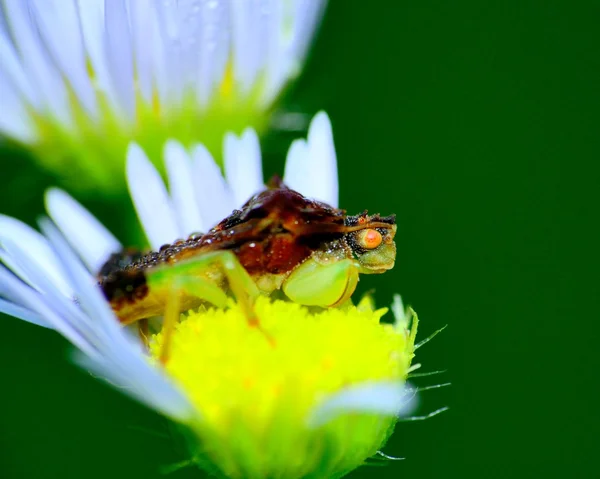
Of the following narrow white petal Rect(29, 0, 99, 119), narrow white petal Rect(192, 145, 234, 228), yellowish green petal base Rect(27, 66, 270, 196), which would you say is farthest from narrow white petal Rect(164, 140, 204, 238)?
narrow white petal Rect(29, 0, 99, 119)

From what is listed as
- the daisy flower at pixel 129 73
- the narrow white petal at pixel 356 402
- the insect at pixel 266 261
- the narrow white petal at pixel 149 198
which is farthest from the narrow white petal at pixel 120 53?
the narrow white petal at pixel 356 402

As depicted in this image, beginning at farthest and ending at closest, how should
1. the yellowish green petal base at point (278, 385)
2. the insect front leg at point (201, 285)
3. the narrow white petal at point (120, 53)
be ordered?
the narrow white petal at point (120, 53) < the insect front leg at point (201, 285) < the yellowish green petal base at point (278, 385)

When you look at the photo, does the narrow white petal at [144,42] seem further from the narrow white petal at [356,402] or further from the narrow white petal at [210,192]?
the narrow white petal at [356,402]

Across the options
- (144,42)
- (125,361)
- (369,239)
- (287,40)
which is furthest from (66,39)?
A: (125,361)

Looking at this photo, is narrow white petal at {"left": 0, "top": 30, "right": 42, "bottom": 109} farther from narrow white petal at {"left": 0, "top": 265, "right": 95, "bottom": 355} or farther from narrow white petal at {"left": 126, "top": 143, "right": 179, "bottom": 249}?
narrow white petal at {"left": 0, "top": 265, "right": 95, "bottom": 355}

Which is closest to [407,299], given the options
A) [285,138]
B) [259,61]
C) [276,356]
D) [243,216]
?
[285,138]

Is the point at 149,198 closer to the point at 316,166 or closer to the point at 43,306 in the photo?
the point at 316,166
